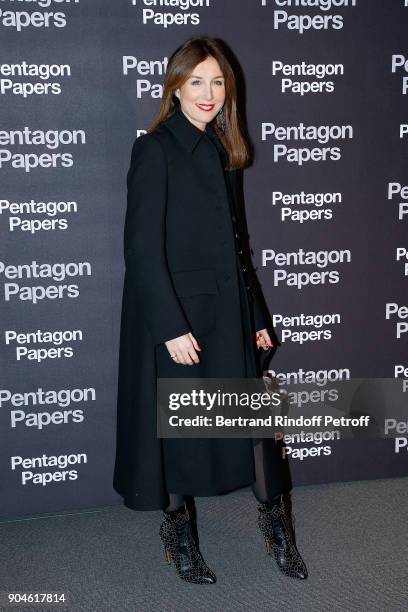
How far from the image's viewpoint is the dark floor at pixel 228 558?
87.2 inches

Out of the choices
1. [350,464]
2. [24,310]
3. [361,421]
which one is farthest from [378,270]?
[24,310]

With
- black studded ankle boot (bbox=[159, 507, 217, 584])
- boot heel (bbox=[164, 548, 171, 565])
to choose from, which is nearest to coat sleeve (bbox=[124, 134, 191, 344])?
black studded ankle boot (bbox=[159, 507, 217, 584])

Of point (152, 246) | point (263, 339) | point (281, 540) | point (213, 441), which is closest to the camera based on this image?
point (152, 246)

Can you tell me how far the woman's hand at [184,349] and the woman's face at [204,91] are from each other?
713 mm

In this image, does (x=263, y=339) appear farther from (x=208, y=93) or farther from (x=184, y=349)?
(x=208, y=93)

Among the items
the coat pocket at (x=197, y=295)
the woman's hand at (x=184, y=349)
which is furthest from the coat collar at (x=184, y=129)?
the woman's hand at (x=184, y=349)

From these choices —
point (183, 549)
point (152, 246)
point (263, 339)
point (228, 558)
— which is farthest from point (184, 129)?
point (228, 558)

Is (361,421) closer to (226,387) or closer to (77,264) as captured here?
(226,387)

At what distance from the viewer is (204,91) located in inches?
84.4

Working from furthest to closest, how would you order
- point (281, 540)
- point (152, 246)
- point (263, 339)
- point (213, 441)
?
1. point (263, 339)
2. point (281, 540)
3. point (213, 441)
4. point (152, 246)

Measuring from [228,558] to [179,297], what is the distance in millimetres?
1020

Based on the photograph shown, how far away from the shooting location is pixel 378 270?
2.96 meters

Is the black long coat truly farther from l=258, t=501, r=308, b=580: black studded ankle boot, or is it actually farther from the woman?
l=258, t=501, r=308, b=580: black studded ankle boot

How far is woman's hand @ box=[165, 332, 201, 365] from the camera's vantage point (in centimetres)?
211
